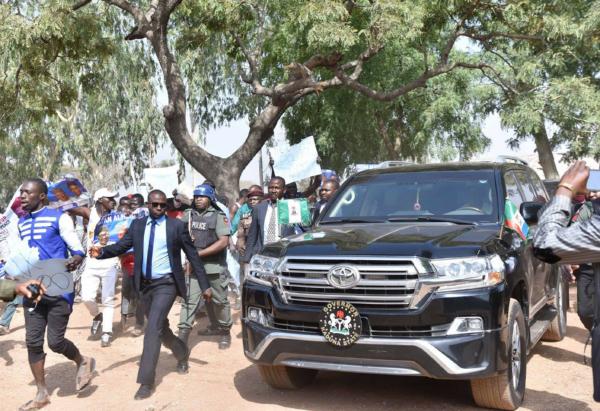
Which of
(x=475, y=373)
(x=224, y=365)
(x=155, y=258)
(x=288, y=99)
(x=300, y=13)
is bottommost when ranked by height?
(x=224, y=365)

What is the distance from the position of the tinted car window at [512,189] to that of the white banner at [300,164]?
244 inches

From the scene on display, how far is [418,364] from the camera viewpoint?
14.7 ft

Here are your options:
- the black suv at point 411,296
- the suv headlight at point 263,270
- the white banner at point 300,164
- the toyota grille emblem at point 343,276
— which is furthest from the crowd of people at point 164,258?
the white banner at point 300,164

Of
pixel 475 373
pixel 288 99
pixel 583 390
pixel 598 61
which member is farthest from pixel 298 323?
pixel 598 61

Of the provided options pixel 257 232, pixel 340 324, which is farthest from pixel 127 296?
pixel 340 324

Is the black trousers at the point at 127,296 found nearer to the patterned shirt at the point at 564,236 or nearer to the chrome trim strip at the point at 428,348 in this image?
the chrome trim strip at the point at 428,348

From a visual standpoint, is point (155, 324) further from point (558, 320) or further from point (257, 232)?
point (558, 320)

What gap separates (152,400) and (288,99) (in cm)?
938

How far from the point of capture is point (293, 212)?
24.7 feet

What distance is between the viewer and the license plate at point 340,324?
4.59 metres

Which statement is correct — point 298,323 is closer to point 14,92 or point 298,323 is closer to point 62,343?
point 62,343

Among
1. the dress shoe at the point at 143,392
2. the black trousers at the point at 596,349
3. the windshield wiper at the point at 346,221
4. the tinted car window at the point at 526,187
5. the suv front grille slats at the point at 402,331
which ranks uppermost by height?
the tinted car window at the point at 526,187

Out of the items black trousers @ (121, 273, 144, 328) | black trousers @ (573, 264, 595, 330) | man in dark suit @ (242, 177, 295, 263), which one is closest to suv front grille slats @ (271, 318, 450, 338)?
black trousers @ (573, 264, 595, 330)

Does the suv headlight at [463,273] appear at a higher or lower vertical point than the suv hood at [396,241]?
lower
